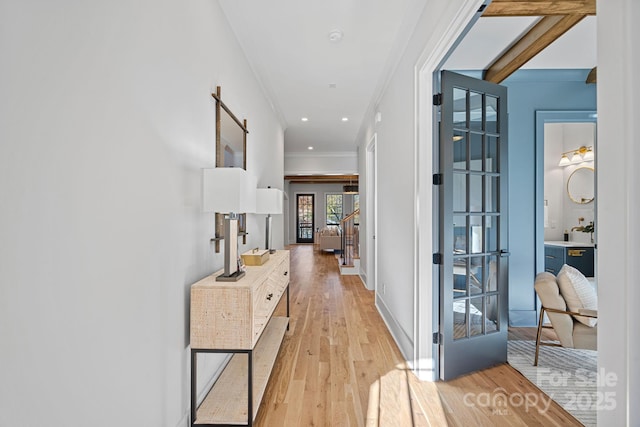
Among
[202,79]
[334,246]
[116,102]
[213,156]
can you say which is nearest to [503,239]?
[213,156]

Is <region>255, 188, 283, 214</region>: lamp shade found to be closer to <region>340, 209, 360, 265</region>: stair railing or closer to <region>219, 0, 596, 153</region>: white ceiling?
<region>219, 0, 596, 153</region>: white ceiling

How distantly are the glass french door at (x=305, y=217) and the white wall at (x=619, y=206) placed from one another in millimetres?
12533

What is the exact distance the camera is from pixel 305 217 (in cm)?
1337

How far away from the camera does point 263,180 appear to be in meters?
3.85

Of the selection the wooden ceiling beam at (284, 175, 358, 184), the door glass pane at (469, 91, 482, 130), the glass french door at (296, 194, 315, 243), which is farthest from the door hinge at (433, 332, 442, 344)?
the glass french door at (296, 194, 315, 243)

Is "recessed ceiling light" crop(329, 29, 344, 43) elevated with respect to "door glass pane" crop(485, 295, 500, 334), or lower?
elevated

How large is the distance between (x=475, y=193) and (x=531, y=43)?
1.49 m

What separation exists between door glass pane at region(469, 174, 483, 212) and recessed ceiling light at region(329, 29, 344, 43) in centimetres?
166

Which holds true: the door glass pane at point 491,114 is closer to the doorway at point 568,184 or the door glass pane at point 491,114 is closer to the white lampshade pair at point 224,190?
the white lampshade pair at point 224,190

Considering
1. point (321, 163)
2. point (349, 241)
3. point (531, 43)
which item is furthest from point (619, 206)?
point (321, 163)

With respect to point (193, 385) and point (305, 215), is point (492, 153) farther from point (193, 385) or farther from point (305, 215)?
point (305, 215)

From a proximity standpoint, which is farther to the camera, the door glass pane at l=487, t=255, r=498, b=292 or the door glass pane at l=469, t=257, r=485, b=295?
the door glass pane at l=487, t=255, r=498, b=292

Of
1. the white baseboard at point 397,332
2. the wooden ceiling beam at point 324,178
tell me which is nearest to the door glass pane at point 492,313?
the white baseboard at point 397,332

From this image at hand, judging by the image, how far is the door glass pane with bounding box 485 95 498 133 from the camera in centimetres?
253
